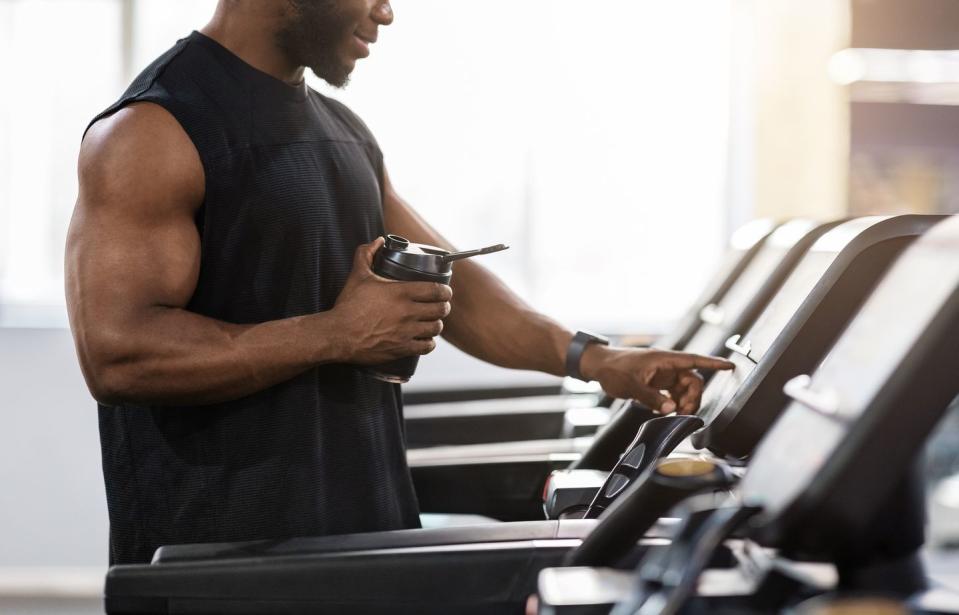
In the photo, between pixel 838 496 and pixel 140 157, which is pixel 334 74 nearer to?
pixel 140 157

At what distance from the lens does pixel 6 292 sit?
Answer: 144 inches

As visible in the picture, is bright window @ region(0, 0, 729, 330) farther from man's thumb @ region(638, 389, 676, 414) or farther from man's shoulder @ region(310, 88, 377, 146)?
man's thumb @ region(638, 389, 676, 414)

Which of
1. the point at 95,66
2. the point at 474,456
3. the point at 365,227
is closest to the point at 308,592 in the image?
the point at 365,227

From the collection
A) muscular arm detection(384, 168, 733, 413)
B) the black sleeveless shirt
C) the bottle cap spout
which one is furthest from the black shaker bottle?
muscular arm detection(384, 168, 733, 413)

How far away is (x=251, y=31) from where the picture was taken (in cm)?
146

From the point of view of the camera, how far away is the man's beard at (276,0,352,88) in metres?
1.48

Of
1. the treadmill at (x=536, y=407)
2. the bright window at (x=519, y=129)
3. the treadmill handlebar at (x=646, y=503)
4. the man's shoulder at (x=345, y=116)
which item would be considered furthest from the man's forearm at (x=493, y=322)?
the bright window at (x=519, y=129)

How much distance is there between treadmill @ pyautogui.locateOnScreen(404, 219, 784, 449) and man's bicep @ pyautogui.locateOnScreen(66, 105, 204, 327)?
3.34ft

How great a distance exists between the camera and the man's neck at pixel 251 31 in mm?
1464

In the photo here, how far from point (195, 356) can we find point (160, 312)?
0.07 metres

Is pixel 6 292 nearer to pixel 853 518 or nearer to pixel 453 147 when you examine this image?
pixel 453 147

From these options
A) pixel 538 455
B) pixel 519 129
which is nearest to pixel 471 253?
pixel 538 455

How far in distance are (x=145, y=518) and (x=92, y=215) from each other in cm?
39

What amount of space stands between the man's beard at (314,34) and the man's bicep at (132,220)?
245mm
